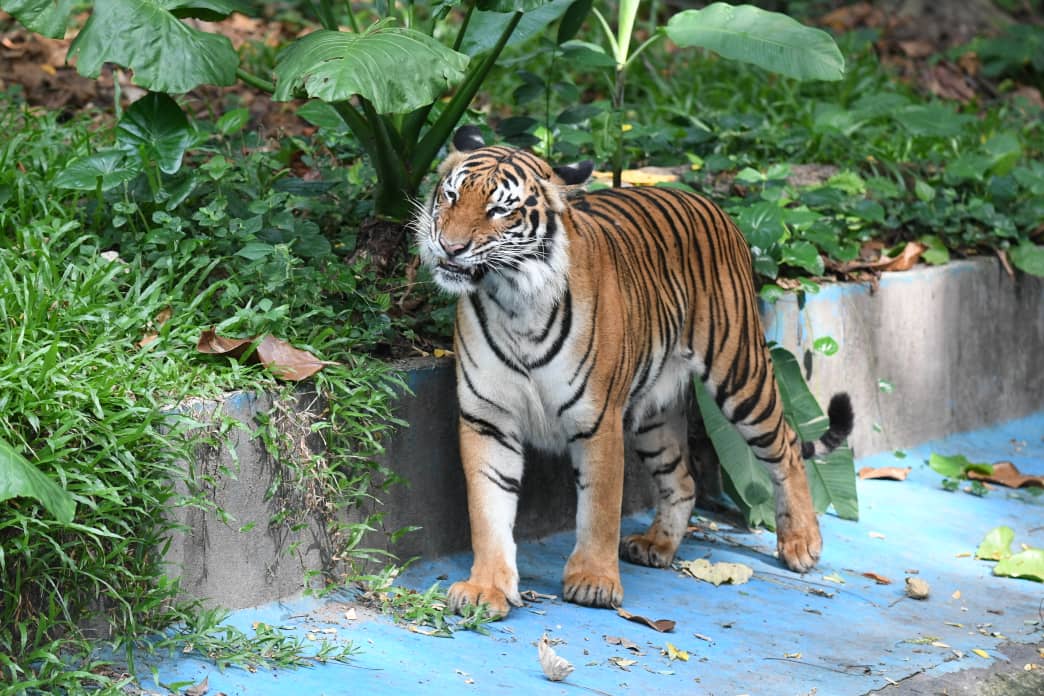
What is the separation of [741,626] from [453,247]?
4.88 feet

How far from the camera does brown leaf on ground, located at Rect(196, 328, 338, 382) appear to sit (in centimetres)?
403

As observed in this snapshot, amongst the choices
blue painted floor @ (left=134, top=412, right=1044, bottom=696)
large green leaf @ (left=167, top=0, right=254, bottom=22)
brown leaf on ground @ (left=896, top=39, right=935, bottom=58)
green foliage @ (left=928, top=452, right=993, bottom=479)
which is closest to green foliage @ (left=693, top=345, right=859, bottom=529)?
blue painted floor @ (left=134, top=412, right=1044, bottom=696)

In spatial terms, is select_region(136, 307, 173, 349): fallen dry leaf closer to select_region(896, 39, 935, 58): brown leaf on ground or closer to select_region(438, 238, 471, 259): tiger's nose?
select_region(438, 238, 471, 259): tiger's nose

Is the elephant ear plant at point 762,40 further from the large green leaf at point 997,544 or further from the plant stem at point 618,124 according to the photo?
the large green leaf at point 997,544

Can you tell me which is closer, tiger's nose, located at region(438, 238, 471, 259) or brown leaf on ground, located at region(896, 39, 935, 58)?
tiger's nose, located at region(438, 238, 471, 259)

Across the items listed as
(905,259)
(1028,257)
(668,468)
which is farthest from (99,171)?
(1028,257)

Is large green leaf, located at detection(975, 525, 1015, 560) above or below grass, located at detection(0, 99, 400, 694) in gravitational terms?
below

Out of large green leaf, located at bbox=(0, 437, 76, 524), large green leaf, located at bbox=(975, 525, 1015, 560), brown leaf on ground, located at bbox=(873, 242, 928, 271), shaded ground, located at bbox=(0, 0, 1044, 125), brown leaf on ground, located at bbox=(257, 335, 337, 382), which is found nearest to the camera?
large green leaf, located at bbox=(0, 437, 76, 524)

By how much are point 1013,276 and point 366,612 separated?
3971mm

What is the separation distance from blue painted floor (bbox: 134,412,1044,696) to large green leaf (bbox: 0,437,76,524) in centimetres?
59

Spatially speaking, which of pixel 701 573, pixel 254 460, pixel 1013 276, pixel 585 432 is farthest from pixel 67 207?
pixel 1013 276

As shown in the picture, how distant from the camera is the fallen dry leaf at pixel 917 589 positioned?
460 centimetres

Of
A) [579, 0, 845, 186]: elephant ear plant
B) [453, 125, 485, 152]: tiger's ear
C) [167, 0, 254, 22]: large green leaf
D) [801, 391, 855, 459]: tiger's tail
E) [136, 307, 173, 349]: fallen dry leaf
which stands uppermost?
[579, 0, 845, 186]: elephant ear plant

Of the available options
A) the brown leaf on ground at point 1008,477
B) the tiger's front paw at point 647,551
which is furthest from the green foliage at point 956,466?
the tiger's front paw at point 647,551
